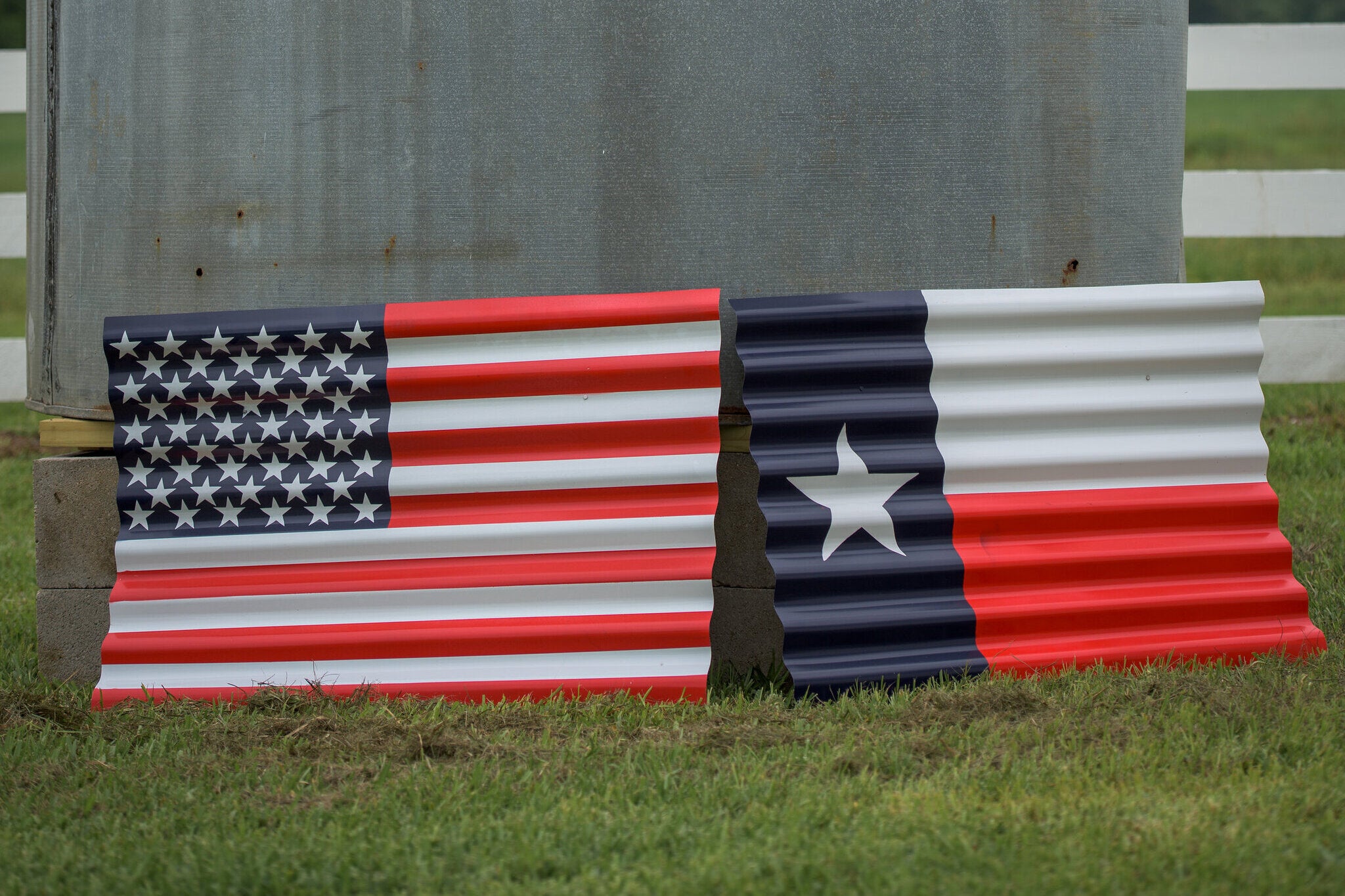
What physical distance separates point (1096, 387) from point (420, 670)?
2.23 m

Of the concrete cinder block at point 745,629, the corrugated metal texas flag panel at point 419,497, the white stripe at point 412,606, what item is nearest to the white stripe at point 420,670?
the corrugated metal texas flag panel at point 419,497

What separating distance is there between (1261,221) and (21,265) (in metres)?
13.0

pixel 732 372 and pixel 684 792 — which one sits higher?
pixel 732 372

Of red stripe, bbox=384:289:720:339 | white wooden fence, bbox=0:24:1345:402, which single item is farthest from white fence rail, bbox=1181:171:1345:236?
red stripe, bbox=384:289:720:339

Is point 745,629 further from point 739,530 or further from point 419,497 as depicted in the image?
point 419,497

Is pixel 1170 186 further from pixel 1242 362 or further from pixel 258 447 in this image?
pixel 258 447

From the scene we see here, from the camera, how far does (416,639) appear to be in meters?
3.44

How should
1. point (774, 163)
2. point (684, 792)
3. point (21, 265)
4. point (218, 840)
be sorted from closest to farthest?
point (218, 840)
point (684, 792)
point (774, 163)
point (21, 265)

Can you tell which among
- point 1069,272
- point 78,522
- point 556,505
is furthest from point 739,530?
point 78,522

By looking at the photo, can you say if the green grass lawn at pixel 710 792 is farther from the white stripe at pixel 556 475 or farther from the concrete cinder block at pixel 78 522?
the white stripe at pixel 556 475

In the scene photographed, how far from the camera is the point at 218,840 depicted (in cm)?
246

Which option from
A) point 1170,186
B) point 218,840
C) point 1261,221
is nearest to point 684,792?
point 218,840

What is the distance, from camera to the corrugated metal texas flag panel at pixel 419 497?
343 centimetres

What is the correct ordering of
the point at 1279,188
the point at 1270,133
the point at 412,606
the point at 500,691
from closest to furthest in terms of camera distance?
the point at 500,691
the point at 412,606
the point at 1279,188
the point at 1270,133
